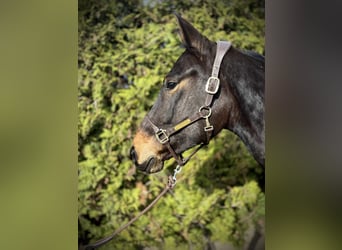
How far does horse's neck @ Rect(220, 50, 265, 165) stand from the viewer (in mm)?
1617

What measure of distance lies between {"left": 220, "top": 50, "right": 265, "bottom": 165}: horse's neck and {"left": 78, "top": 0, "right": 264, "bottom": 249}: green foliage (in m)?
0.04

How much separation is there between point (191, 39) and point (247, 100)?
29cm

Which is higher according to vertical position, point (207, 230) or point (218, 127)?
point (218, 127)

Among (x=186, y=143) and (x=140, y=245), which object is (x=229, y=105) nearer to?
(x=186, y=143)

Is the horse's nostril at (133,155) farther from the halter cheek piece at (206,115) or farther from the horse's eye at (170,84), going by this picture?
the horse's eye at (170,84)

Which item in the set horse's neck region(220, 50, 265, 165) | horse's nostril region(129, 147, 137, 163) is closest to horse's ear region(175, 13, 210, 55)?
horse's neck region(220, 50, 265, 165)

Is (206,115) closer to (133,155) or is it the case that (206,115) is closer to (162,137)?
(162,137)

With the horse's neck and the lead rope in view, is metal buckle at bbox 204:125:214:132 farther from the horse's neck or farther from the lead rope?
the lead rope

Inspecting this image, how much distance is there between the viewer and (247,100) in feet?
5.33
